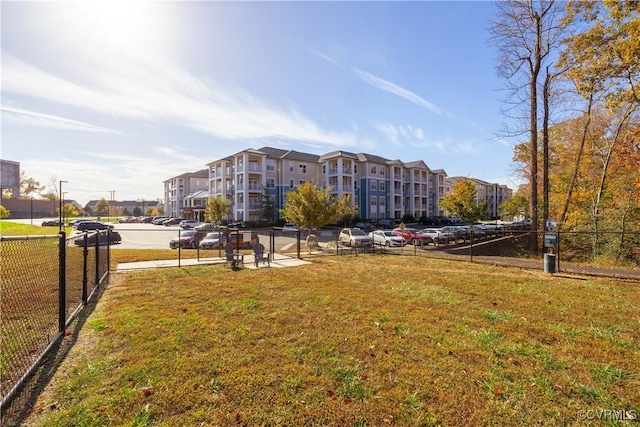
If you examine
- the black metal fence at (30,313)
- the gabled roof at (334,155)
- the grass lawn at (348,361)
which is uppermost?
the gabled roof at (334,155)

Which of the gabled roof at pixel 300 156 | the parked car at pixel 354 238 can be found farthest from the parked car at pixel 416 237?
the gabled roof at pixel 300 156

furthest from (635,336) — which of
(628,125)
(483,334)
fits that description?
(628,125)

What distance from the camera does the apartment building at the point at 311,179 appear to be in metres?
49.6

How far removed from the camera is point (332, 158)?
52312 mm

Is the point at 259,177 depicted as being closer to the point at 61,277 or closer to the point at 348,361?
the point at 61,277

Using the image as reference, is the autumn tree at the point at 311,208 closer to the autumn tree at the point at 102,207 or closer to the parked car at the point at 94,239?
the parked car at the point at 94,239

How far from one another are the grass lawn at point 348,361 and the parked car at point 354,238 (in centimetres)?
1484

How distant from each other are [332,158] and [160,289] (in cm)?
4569

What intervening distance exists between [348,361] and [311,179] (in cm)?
5130

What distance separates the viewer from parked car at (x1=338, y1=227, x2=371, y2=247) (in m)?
23.2

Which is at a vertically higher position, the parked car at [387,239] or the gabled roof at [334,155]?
the gabled roof at [334,155]

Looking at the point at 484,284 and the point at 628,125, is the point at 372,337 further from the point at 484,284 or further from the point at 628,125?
the point at 628,125

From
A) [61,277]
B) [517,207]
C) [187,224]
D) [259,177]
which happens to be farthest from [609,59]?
[187,224]

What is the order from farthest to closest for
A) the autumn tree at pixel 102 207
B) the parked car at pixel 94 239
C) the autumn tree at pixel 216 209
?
1. the autumn tree at pixel 102 207
2. the autumn tree at pixel 216 209
3. the parked car at pixel 94 239
